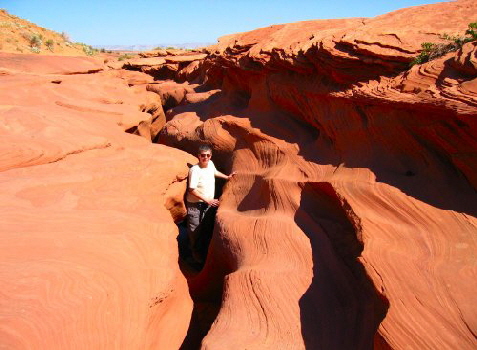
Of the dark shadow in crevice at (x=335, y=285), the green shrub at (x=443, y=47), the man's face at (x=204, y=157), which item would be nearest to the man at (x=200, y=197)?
the man's face at (x=204, y=157)

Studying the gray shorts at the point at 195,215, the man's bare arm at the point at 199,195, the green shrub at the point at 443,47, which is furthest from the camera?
the gray shorts at the point at 195,215

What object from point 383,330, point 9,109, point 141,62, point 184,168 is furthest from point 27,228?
point 141,62

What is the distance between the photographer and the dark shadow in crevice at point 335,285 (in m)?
2.81

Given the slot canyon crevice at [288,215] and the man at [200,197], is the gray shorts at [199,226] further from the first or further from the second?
the slot canyon crevice at [288,215]

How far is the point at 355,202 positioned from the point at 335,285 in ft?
2.56

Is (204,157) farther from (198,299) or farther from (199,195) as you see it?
(198,299)

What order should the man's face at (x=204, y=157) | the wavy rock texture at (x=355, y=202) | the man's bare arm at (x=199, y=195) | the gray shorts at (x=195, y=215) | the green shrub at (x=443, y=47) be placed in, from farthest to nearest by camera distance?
the gray shorts at (x=195, y=215), the man's bare arm at (x=199, y=195), the man's face at (x=204, y=157), the green shrub at (x=443, y=47), the wavy rock texture at (x=355, y=202)

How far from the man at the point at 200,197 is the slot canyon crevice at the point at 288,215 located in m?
0.18

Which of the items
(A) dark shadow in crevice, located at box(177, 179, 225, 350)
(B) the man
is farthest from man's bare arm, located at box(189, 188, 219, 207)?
(A) dark shadow in crevice, located at box(177, 179, 225, 350)

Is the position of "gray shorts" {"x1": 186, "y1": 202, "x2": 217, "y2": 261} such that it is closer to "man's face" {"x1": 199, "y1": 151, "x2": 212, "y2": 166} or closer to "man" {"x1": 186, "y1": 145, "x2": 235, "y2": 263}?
"man" {"x1": 186, "y1": 145, "x2": 235, "y2": 263}

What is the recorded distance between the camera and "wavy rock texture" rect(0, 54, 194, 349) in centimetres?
259

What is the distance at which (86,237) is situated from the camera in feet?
10.8

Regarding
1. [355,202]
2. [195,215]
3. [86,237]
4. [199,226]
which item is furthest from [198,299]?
[355,202]

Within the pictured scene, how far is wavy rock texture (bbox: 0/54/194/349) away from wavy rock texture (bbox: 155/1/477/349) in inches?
24.1
